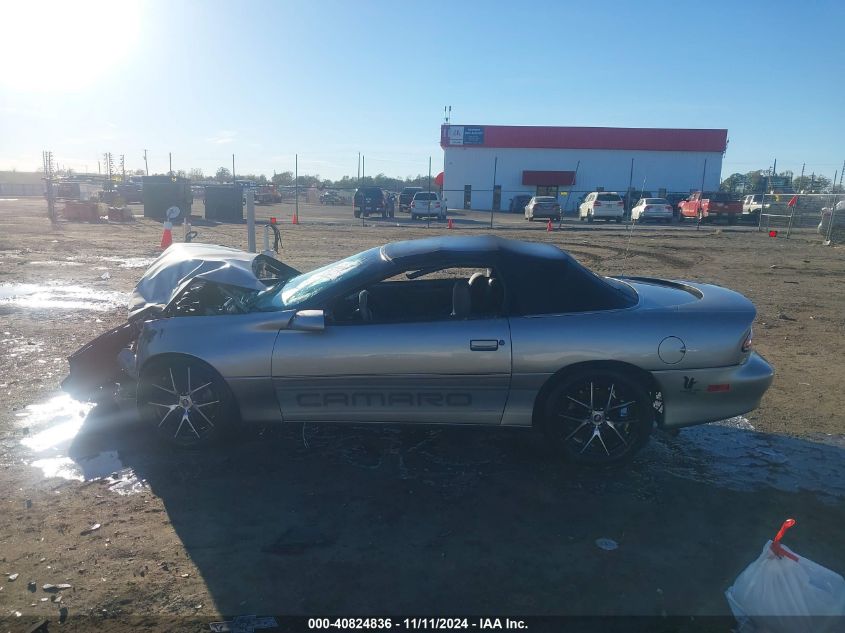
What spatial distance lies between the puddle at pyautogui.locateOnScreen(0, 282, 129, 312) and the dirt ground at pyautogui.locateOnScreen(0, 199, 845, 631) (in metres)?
3.43

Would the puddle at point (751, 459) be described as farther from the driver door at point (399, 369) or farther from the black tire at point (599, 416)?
the driver door at point (399, 369)

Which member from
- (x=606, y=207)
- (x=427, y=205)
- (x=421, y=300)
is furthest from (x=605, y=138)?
(x=421, y=300)

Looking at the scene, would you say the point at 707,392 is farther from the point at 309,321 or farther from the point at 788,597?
the point at 309,321

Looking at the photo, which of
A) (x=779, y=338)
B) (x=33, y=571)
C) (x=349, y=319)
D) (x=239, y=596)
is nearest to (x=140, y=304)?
(x=349, y=319)

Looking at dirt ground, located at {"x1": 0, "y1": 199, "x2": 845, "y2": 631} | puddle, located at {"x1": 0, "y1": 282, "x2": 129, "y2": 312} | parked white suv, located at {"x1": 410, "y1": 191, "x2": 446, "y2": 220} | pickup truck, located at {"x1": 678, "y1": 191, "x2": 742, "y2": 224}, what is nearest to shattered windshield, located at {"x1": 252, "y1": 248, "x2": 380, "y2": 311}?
dirt ground, located at {"x1": 0, "y1": 199, "x2": 845, "y2": 631}

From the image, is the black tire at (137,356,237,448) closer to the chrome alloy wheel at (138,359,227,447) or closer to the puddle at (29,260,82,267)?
the chrome alloy wheel at (138,359,227,447)

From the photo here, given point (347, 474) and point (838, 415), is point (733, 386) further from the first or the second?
point (347, 474)

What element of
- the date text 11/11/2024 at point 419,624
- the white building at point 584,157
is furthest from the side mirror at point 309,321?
the white building at point 584,157

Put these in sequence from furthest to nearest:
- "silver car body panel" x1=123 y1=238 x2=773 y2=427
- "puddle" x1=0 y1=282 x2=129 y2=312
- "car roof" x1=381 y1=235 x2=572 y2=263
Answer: "puddle" x1=0 y1=282 x2=129 y2=312 → "car roof" x1=381 y1=235 x2=572 y2=263 → "silver car body panel" x1=123 y1=238 x2=773 y2=427

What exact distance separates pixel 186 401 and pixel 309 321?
1078 mm

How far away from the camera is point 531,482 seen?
407 cm

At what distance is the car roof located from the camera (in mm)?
4445

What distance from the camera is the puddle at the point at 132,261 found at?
13.6m

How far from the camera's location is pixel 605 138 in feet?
167
